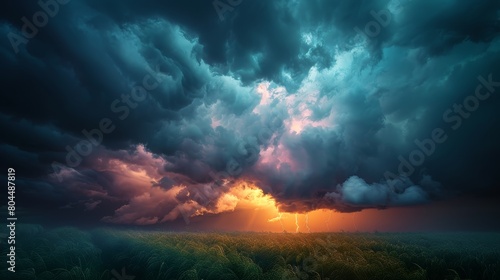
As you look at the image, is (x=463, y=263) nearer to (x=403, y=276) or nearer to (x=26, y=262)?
(x=403, y=276)

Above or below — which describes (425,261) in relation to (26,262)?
below

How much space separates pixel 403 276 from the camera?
9.70 m

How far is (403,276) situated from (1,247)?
1750 centimetres

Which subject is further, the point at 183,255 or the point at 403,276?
the point at 183,255

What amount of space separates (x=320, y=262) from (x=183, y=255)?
7.38 metres

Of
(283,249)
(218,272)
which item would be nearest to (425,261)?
(283,249)

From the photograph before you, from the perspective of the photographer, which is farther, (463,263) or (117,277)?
(463,263)

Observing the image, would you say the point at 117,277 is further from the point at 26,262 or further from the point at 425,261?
the point at 425,261

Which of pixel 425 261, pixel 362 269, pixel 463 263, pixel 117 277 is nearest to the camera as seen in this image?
pixel 362 269

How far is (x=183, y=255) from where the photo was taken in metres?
14.4

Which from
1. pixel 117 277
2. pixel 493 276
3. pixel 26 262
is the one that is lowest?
pixel 493 276

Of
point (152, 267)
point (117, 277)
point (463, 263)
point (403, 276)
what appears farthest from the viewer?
point (463, 263)

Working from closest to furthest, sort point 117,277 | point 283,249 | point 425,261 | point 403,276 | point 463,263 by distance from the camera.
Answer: point 403,276, point 117,277, point 425,261, point 463,263, point 283,249

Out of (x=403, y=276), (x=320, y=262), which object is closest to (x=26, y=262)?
(x=320, y=262)
